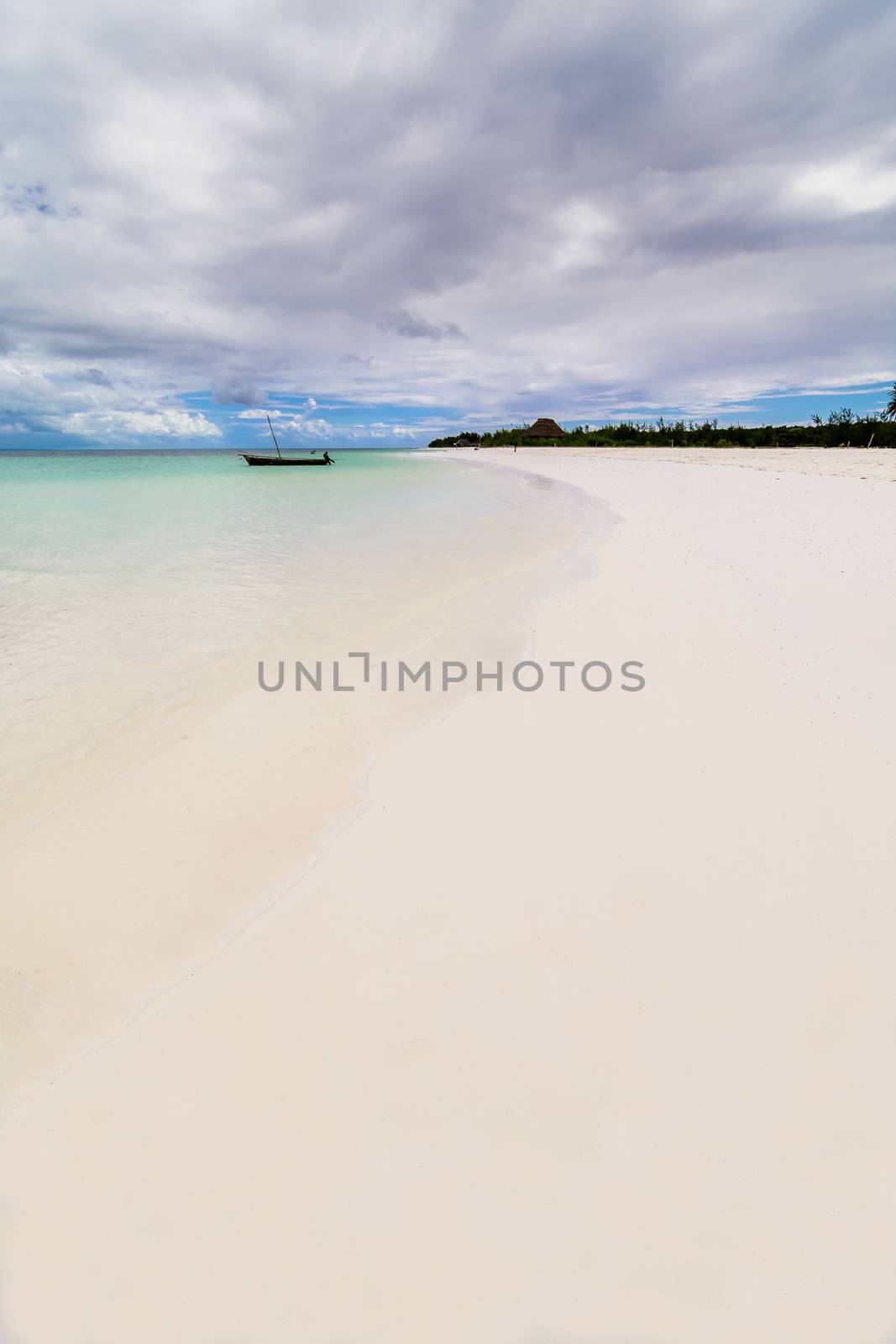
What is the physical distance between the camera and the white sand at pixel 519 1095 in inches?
63.3

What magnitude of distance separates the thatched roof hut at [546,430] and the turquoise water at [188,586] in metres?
75.0

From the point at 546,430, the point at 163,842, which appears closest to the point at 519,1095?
the point at 163,842

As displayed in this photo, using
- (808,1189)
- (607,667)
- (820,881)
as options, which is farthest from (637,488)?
(808,1189)

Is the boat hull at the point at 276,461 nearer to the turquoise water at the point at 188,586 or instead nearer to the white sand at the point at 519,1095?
the turquoise water at the point at 188,586

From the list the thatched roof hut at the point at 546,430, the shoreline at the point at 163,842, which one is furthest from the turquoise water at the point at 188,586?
the thatched roof hut at the point at 546,430

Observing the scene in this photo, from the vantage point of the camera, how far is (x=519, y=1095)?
207 centimetres

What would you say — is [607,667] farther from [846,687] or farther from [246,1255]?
[246,1255]

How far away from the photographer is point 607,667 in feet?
18.0

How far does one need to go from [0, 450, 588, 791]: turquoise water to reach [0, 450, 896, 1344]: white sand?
124 inches

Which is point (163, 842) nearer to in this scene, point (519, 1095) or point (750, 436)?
point (519, 1095)

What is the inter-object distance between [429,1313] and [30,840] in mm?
3323

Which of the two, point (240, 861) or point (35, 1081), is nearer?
point (35, 1081)

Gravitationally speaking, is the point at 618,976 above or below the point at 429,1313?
above

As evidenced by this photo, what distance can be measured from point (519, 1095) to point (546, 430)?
324 ft
